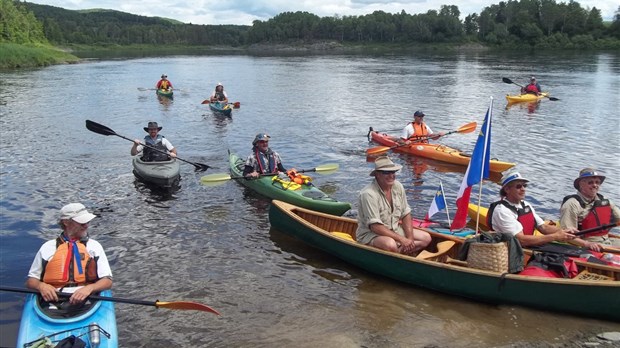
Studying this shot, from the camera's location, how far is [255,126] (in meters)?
24.5

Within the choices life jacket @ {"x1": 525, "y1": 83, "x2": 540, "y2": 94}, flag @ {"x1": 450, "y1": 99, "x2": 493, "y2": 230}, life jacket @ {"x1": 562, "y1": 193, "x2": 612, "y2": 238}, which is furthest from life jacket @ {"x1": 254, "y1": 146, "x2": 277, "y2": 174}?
life jacket @ {"x1": 525, "y1": 83, "x2": 540, "y2": 94}

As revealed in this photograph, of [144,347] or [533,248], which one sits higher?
[533,248]

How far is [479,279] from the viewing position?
7.56 meters

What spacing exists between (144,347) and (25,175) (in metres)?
10.3

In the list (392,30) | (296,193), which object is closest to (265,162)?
(296,193)

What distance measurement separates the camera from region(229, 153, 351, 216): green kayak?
11328 mm

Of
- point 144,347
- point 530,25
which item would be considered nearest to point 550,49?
point 530,25

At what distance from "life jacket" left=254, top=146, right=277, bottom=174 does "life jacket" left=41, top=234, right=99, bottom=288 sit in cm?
712

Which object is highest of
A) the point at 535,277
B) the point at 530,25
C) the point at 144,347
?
the point at 530,25

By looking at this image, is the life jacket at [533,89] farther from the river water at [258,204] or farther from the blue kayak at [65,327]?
the blue kayak at [65,327]

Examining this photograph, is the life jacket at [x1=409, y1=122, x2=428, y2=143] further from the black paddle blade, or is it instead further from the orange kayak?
the black paddle blade

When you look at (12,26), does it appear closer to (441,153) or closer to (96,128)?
(96,128)

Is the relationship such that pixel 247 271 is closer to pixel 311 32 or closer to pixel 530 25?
pixel 530 25

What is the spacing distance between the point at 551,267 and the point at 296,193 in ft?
19.1
